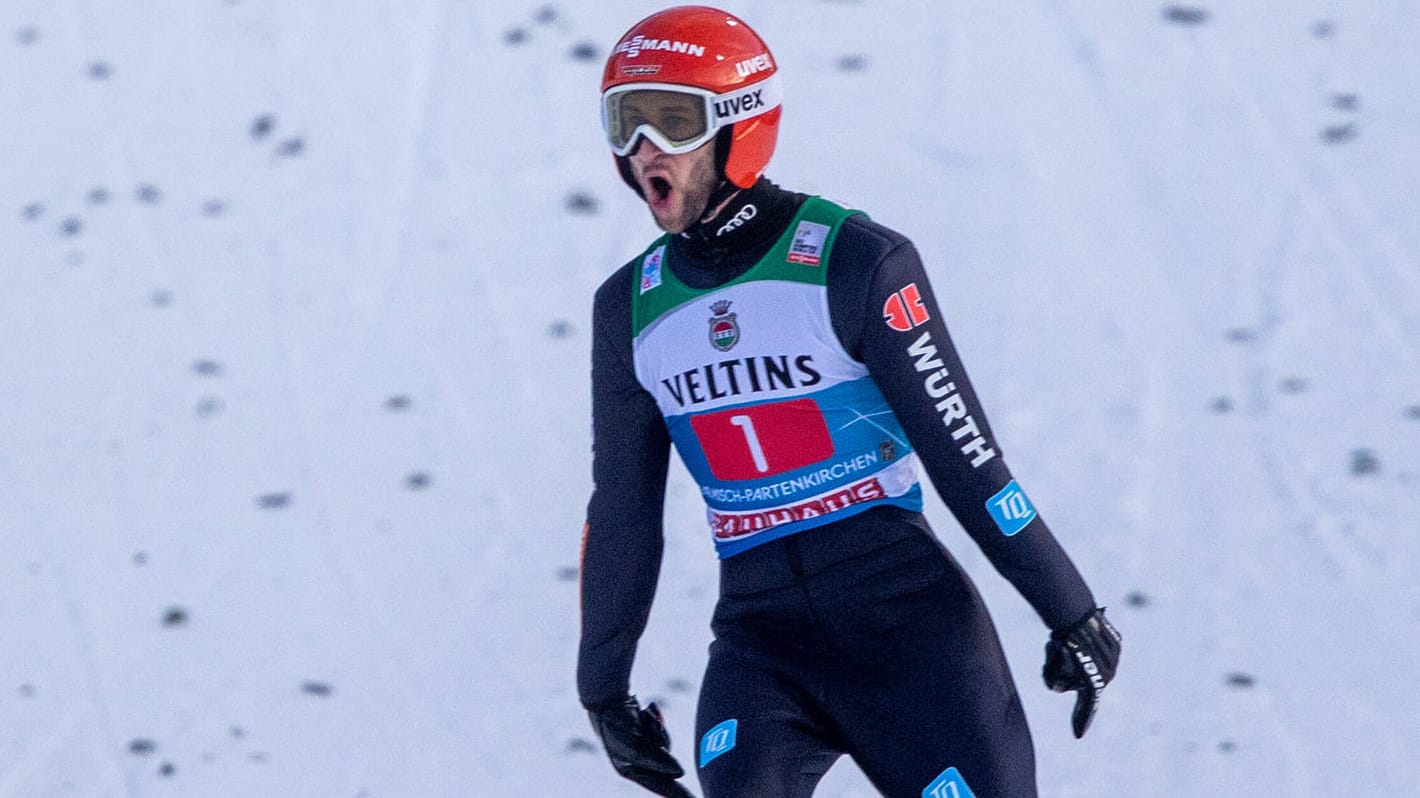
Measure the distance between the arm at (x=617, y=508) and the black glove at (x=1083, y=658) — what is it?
2.12 feet

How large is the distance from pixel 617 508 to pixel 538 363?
241 cm

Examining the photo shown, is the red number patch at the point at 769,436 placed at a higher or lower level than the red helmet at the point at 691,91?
lower

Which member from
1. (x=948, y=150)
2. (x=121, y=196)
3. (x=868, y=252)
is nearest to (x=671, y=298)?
(x=868, y=252)

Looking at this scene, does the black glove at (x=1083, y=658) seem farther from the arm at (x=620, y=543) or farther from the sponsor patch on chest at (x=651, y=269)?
the sponsor patch on chest at (x=651, y=269)

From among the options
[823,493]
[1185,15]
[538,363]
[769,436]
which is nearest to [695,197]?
[769,436]

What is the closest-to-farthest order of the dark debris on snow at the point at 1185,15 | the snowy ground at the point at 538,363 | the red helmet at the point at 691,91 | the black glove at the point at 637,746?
the red helmet at the point at 691,91
the black glove at the point at 637,746
the snowy ground at the point at 538,363
the dark debris on snow at the point at 1185,15

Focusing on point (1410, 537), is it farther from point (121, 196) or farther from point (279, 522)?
point (121, 196)

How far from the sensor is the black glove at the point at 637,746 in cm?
289

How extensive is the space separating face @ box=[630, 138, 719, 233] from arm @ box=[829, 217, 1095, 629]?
221 mm

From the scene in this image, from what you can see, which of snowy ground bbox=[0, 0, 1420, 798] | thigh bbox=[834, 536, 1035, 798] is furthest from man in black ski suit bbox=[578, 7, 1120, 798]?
snowy ground bbox=[0, 0, 1420, 798]

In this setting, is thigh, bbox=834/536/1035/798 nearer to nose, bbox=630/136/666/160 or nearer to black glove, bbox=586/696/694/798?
black glove, bbox=586/696/694/798

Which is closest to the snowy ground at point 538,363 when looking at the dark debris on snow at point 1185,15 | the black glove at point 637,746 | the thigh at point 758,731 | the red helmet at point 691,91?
the dark debris on snow at point 1185,15

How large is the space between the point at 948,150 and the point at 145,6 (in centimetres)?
288

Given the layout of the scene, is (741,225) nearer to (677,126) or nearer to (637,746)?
(677,126)
